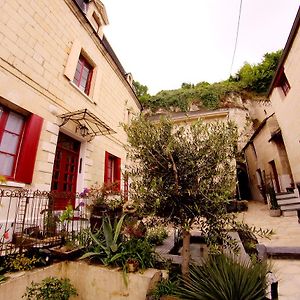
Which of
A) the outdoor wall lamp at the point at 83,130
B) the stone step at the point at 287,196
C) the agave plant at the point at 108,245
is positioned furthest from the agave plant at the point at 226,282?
the stone step at the point at 287,196

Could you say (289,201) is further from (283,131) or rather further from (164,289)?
(164,289)

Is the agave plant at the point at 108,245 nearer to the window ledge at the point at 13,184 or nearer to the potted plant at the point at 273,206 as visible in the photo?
the window ledge at the point at 13,184

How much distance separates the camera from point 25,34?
4.79 meters

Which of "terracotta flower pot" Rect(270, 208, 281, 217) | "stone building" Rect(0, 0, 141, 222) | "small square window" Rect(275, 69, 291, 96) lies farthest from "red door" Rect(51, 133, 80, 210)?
"small square window" Rect(275, 69, 291, 96)

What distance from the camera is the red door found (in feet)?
18.4

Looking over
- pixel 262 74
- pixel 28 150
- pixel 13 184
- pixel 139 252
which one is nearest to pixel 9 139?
pixel 28 150

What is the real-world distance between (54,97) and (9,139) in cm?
170

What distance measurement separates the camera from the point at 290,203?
8.33 meters

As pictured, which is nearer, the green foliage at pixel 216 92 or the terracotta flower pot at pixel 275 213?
the terracotta flower pot at pixel 275 213

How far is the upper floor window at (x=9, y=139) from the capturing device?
417 centimetres

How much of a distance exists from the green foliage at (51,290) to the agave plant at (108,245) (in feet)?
1.51

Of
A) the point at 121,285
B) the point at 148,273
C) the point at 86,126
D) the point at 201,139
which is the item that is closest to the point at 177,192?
the point at 201,139

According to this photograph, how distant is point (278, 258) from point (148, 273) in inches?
109

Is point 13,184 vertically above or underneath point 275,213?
above
